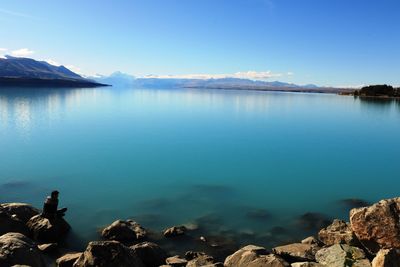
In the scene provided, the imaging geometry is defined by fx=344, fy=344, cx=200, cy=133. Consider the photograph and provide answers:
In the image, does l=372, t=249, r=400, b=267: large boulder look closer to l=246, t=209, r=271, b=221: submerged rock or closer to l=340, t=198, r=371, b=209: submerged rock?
l=246, t=209, r=271, b=221: submerged rock

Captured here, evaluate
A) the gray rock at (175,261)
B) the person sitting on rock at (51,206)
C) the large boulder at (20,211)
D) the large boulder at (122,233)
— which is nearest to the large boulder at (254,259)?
the gray rock at (175,261)

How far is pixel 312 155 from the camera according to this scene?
35656 millimetres

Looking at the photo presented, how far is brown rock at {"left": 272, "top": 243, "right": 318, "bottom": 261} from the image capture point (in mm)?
13109

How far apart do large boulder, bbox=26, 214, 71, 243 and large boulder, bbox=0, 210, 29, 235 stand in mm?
338

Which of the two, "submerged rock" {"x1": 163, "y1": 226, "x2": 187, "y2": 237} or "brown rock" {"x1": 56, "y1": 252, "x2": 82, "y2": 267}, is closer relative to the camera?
"brown rock" {"x1": 56, "y1": 252, "x2": 82, "y2": 267}

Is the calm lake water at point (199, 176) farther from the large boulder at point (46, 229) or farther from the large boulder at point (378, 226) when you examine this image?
the large boulder at point (378, 226)

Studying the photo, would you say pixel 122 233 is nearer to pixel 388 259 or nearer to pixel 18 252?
pixel 18 252

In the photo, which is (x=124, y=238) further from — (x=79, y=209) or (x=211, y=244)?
(x=79, y=209)

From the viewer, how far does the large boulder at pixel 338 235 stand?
14361 mm

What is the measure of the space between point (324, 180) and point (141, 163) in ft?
49.4

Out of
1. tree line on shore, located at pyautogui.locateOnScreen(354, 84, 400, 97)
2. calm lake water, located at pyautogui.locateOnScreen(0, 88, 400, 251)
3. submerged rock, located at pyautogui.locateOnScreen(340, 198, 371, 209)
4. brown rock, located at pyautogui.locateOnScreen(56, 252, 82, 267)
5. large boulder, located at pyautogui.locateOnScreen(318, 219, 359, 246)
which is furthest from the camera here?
tree line on shore, located at pyautogui.locateOnScreen(354, 84, 400, 97)

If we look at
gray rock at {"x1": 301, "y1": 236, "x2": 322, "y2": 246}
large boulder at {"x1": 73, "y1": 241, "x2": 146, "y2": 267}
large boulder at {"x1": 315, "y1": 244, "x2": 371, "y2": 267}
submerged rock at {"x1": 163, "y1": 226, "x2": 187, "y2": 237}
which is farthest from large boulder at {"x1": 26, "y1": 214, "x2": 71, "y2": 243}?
large boulder at {"x1": 315, "y1": 244, "x2": 371, "y2": 267}

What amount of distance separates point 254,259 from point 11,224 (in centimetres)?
1040

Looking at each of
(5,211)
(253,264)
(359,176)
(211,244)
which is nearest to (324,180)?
(359,176)
